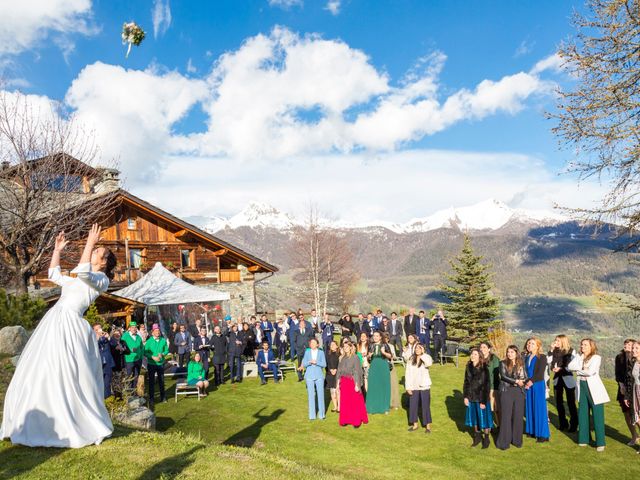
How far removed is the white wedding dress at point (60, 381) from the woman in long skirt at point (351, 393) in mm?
6811

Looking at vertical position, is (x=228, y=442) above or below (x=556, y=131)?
below

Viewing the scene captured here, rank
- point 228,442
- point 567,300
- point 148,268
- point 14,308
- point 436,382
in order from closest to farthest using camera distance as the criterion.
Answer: point 228,442 < point 14,308 < point 436,382 < point 148,268 < point 567,300

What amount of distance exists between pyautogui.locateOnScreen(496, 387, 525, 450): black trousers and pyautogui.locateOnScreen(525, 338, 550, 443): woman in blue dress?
32 cm

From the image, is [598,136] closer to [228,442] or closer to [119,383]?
[228,442]

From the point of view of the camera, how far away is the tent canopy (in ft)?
66.7

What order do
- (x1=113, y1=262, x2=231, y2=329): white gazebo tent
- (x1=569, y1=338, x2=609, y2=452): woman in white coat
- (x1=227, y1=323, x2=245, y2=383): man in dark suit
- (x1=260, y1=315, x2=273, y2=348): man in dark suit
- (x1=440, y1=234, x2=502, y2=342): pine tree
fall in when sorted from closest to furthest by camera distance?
(x1=569, y1=338, x2=609, y2=452): woman in white coat → (x1=227, y1=323, x2=245, y2=383): man in dark suit → (x1=260, y1=315, x2=273, y2=348): man in dark suit → (x1=113, y1=262, x2=231, y2=329): white gazebo tent → (x1=440, y1=234, x2=502, y2=342): pine tree

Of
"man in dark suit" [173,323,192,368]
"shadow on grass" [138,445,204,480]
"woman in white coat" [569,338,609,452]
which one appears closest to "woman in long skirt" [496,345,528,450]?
"woman in white coat" [569,338,609,452]

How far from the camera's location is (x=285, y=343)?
800 inches

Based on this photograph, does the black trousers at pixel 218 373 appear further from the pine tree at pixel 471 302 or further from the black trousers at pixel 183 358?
the pine tree at pixel 471 302

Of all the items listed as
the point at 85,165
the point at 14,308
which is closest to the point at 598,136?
the point at 14,308

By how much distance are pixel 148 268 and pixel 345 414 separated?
65.5 ft

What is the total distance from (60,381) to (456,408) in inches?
409

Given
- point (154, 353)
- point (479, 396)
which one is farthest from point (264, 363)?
point (479, 396)

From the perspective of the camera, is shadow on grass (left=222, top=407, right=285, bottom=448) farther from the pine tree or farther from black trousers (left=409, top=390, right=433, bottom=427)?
the pine tree
